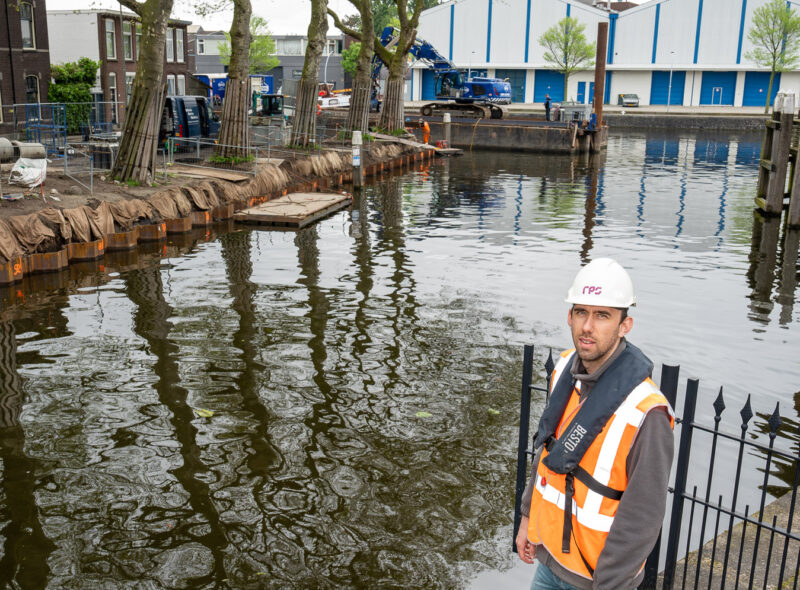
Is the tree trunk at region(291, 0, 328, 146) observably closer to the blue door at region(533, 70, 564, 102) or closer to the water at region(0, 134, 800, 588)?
the water at region(0, 134, 800, 588)

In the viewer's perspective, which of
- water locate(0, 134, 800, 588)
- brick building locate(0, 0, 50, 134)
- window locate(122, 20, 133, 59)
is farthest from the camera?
window locate(122, 20, 133, 59)

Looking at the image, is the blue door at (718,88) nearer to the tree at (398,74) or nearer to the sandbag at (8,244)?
the tree at (398,74)

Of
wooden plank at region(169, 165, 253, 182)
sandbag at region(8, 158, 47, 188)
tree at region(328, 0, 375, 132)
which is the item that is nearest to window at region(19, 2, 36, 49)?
tree at region(328, 0, 375, 132)

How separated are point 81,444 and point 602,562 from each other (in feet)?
20.9

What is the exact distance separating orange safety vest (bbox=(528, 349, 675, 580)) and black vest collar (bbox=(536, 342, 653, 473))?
0.10 ft

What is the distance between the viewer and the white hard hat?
A: 3.89 metres

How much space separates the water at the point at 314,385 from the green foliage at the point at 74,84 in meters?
25.5

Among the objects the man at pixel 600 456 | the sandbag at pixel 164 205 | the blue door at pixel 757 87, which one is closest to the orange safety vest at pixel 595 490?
the man at pixel 600 456

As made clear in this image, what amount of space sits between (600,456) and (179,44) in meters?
62.7

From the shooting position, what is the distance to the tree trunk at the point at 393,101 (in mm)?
44344

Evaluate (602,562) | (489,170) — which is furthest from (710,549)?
(489,170)

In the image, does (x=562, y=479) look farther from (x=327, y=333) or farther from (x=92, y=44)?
(x=92, y=44)

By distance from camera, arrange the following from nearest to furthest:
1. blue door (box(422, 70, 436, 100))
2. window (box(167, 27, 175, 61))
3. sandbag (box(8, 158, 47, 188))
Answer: sandbag (box(8, 158, 47, 188)), window (box(167, 27, 175, 61)), blue door (box(422, 70, 436, 100))

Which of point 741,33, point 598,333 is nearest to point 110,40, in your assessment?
point 741,33
